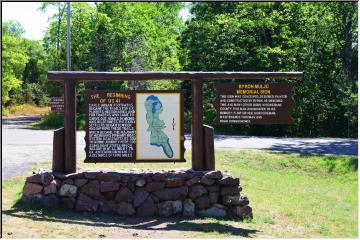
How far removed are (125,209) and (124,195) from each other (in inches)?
9.5

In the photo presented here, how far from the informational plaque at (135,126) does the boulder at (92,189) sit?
454 mm

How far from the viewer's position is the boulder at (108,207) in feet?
30.5

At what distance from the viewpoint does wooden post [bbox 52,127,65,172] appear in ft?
31.2

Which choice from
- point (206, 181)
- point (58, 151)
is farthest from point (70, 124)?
point (206, 181)

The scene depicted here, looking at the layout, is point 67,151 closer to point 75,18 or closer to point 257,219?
point 257,219

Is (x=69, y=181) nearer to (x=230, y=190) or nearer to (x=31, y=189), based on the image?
(x=31, y=189)

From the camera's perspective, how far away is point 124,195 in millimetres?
9281

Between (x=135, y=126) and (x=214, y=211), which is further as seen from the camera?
(x=135, y=126)

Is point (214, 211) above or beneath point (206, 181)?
beneath

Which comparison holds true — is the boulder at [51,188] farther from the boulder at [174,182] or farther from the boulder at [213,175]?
the boulder at [213,175]

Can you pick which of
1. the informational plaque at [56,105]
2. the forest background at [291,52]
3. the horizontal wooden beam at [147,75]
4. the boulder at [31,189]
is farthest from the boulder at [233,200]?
the informational plaque at [56,105]

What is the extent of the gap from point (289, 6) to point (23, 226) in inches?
956

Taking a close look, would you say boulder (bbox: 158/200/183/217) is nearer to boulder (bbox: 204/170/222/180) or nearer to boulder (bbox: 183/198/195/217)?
boulder (bbox: 183/198/195/217)

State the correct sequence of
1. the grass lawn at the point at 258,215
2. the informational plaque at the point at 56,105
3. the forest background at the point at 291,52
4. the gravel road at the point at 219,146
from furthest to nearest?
the forest background at the point at 291,52
the informational plaque at the point at 56,105
the gravel road at the point at 219,146
the grass lawn at the point at 258,215
